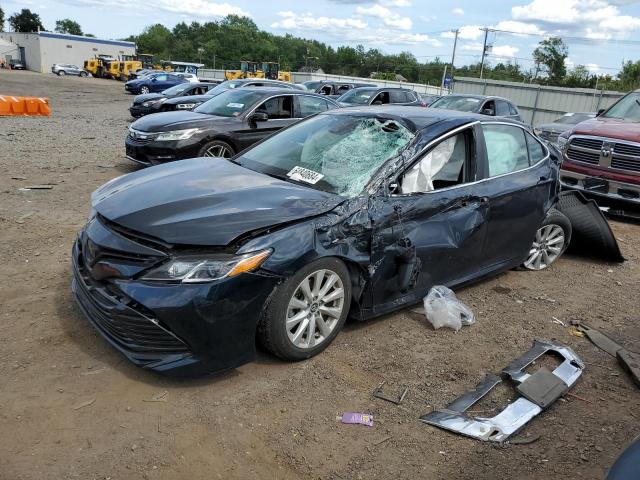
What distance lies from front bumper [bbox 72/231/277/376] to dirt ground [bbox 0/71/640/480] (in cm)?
24

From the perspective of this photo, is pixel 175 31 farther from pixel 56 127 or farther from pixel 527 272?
pixel 527 272

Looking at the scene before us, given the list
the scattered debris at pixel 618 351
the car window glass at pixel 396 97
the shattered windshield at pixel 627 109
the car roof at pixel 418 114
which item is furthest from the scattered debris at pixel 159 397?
the car window glass at pixel 396 97

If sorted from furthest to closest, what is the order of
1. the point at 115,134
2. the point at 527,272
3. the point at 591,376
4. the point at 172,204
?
the point at 115,134
the point at 527,272
the point at 591,376
the point at 172,204

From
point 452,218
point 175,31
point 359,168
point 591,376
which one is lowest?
point 591,376

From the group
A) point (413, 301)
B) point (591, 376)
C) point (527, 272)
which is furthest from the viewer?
point (527, 272)

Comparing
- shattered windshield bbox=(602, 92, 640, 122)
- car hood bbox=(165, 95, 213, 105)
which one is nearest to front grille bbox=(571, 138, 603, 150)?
shattered windshield bbox=(602, 92, 640, 122)

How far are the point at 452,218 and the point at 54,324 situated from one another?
121 inches

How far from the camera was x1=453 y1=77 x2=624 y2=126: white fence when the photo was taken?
24656 mm

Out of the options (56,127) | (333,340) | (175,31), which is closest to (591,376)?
(333,340)

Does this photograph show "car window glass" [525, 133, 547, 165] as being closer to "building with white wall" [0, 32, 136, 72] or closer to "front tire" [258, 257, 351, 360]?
"front tire" [258, 257, 351, 360]

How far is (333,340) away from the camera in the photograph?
367 centimetres

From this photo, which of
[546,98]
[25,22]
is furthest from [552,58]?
[25,22]

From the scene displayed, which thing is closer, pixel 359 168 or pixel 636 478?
pixel 636 478

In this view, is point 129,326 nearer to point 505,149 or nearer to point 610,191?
point 505,149
